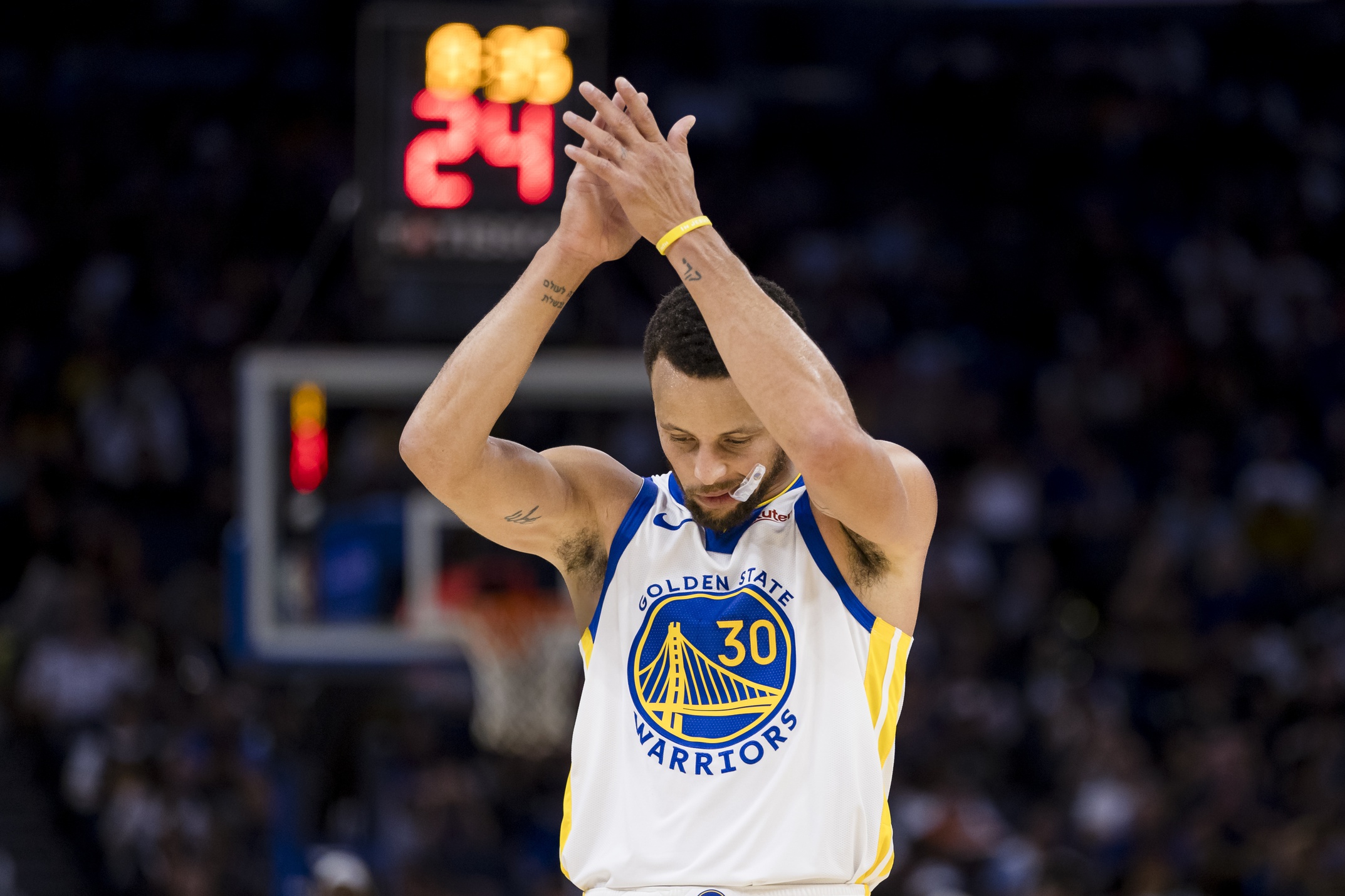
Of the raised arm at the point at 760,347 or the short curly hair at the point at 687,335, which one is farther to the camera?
the short curly hair at the point at 687,335

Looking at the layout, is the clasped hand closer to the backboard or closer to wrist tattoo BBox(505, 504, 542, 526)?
wrist tattoo BBox(505, 504, 542, 526)

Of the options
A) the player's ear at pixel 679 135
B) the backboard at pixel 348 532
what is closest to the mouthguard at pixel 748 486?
the player's ear at pixel 679 135

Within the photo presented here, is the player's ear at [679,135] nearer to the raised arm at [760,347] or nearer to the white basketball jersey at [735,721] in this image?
the raised arm at [760,347]

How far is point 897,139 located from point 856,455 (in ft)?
49.6

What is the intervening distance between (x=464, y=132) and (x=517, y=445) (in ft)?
13.2

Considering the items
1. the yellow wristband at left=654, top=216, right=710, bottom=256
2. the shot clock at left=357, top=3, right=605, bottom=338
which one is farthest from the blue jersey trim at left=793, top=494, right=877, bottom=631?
the shot clock at left=357, top=3, right=605, bottom=338

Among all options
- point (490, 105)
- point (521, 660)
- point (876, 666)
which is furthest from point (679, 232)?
point (521, 660)

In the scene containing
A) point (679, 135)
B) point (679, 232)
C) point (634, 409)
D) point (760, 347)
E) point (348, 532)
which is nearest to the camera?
point (760, 347)

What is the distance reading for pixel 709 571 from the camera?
11.3ft

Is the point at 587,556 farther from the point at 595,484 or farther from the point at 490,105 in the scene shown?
the point at 490,105

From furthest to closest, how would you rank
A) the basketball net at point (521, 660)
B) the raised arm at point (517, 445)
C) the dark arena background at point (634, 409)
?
the dark arena background at point (634, 409) < the basketball net at point (521, 660) < the raised arm at point (517, 445)

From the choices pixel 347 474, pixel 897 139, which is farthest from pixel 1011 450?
pixel 347 474

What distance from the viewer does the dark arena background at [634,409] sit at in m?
8.42

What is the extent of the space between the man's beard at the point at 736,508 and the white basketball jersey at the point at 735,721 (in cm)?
3
